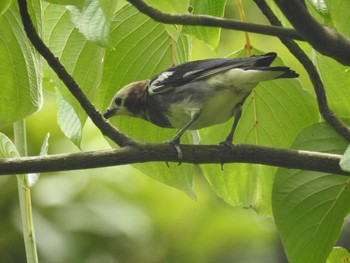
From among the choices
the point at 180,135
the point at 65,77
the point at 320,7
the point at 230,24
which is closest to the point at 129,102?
the point at 180,135

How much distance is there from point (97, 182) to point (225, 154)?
7.81 feet

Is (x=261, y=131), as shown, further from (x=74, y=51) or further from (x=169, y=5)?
(x=169, y=5)

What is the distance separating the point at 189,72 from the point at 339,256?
100cm

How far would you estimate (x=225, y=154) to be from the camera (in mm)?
2328

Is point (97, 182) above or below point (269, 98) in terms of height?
below

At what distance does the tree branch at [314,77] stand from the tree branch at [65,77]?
55 centimetres

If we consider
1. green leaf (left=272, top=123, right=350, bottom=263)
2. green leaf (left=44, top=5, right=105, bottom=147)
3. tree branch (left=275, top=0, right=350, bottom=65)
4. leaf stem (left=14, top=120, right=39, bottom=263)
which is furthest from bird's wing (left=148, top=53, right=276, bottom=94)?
tree branch (left=275, top=0, right=350, bottom=65)

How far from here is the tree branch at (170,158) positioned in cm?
210

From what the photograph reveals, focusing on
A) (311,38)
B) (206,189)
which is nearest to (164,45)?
(311,38)

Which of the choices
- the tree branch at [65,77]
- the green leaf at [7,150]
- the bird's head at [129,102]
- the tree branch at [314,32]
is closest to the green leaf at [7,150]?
the green leaf at [7,150]

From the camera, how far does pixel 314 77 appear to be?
2.48 metres

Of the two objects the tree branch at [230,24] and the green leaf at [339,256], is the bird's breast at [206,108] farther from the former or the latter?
the tree branch at [230,24]

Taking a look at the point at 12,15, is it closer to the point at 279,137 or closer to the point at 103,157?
the point at 103,157

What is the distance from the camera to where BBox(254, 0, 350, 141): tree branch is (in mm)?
2363
